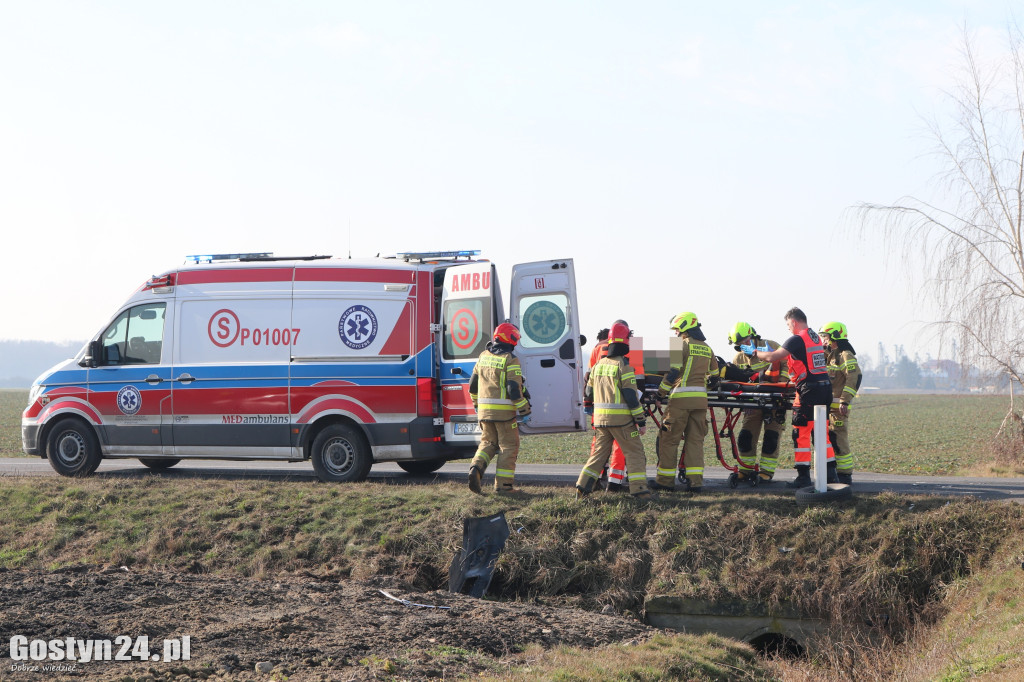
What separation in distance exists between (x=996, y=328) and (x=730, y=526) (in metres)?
10.3

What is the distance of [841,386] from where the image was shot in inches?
422

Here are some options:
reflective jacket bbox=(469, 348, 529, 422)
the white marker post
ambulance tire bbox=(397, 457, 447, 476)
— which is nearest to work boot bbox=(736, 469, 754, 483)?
the white marker post

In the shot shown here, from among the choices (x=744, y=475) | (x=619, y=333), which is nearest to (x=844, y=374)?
(x=744, y=475)

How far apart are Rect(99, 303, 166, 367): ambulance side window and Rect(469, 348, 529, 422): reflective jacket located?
505 centimetres

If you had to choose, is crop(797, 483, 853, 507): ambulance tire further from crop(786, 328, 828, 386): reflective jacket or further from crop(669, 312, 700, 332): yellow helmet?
crop(669, 312, 700, 332): yellow helmet

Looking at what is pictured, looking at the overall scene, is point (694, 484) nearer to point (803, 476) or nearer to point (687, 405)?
point (687, 405)

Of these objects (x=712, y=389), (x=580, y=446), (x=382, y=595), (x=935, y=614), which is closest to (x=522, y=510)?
(x=382, y=595)

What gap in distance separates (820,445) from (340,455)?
6.13 meters

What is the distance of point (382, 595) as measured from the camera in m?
8.24

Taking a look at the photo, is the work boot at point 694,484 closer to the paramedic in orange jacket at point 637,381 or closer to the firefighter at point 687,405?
the firefighter at point 687,405

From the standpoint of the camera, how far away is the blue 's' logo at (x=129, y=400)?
39.8 feet

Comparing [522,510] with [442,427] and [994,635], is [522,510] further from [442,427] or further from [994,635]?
[994,635]

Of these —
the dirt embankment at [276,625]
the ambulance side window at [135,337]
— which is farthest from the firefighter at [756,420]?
the ambulance side window at [135,337]

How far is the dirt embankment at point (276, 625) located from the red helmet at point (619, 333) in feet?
9.71
